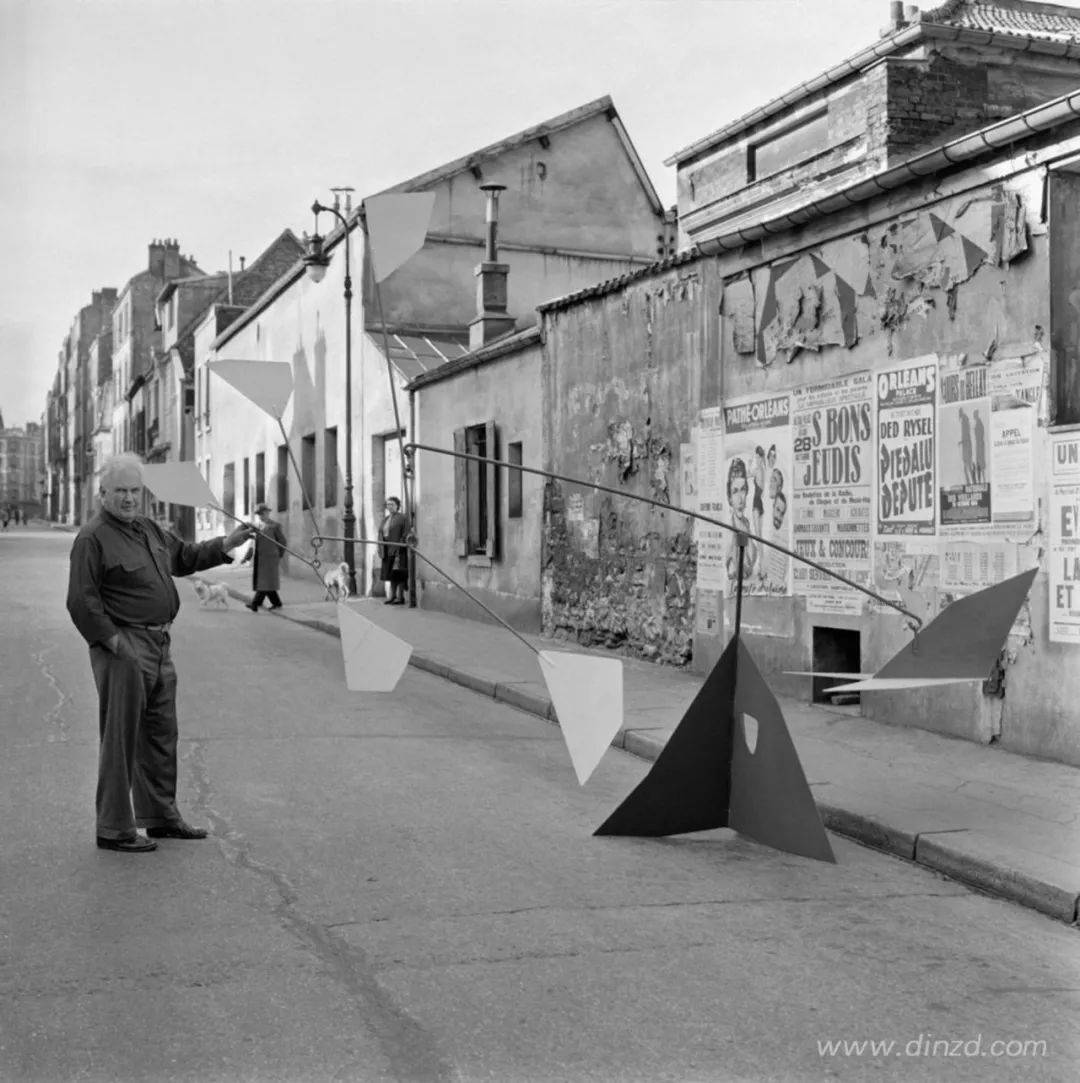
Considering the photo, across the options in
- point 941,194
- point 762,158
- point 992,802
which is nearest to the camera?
point 992,802

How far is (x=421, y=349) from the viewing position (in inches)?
922

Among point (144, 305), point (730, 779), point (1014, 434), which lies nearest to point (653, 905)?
point (730, 779)

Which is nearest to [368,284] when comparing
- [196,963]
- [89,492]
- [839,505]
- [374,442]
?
[374,442]

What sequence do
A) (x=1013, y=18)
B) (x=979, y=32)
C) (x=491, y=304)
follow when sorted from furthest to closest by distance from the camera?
1. (x=1013, y=18)
2. (x=491, y=304)
3. (x=979, y=32)

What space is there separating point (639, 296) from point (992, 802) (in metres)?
7.54

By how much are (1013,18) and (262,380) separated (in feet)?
66.0

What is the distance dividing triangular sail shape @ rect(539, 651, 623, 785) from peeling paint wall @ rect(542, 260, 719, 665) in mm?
6607

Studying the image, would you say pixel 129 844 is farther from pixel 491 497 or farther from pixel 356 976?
pixel 491 497

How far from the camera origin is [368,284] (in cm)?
2323

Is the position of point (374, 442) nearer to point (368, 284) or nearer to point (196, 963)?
point (368, 284)

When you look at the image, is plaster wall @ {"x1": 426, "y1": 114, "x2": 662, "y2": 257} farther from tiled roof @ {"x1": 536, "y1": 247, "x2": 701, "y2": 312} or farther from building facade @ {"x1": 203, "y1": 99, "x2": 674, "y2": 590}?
tiled roof @ {"x1": 536, "y1": 247, "x2": 701, "y2": 312}

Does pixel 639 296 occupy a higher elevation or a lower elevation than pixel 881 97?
lower

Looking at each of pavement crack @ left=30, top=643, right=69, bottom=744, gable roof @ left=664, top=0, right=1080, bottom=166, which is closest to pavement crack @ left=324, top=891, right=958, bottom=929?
pavement crack @ left=30, top=643, right=69, bottom=744

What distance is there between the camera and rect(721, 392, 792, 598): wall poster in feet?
35.9
